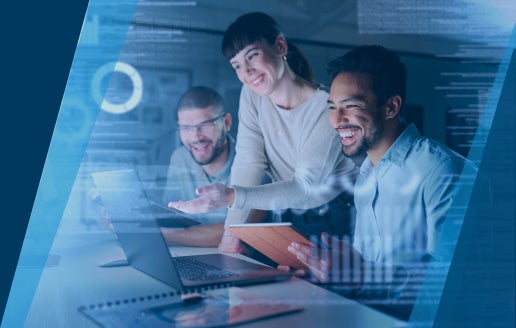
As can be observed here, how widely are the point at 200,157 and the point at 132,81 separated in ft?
1.24

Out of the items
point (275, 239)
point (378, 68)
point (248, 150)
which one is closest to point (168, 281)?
point (275, 239)

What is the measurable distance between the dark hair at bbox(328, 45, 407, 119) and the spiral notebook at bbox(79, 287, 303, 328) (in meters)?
0.86

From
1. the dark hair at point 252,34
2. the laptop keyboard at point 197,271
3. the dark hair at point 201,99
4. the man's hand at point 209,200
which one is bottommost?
the laptop keyboard at point 197,271

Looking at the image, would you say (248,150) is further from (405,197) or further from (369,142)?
(405,197)

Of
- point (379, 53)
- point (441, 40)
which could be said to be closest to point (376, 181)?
point (379, 53)

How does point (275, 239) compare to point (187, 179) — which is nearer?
point (275, 239)

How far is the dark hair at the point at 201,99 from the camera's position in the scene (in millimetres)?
1746

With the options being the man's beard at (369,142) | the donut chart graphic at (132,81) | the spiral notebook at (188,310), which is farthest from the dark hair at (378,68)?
the spiral notebook at (188,310)

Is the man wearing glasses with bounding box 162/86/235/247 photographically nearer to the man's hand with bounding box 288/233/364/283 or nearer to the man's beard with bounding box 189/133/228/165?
the man's beard with bounding box 189/133/228/165

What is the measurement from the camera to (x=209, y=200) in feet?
5.81

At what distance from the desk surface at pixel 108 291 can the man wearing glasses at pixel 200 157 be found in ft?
0.22

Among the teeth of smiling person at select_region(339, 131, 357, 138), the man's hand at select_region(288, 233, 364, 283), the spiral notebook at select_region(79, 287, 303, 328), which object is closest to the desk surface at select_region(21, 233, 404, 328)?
the spiral notebook at select_region(79, 287, 303, 328)

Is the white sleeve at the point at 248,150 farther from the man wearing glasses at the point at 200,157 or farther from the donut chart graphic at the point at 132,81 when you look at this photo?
the donut chart graphic at the point at 132,81

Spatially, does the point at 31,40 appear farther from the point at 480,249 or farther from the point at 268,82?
the point at 480,249
